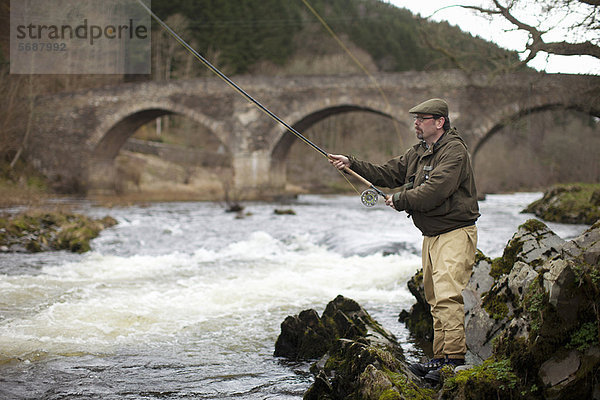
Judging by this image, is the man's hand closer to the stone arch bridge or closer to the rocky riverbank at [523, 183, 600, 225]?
the rocky riverbank at [523, 183, 600, 225]

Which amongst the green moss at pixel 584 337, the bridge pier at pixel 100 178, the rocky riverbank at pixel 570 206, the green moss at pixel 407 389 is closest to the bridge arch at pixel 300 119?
the bridge pier at pixel 100 178

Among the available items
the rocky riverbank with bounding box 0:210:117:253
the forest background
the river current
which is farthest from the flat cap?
Answer: the forest background

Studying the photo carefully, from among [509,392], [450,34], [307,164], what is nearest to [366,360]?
[509,392]

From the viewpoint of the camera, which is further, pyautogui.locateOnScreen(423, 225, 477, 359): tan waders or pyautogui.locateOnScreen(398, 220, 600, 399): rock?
pyautogui.locateOnScreen(423, 225, 477, 359): tan waders

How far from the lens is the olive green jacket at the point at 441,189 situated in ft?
10.5

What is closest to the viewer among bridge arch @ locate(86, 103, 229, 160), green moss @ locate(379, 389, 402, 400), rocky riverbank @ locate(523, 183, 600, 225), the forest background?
green moss @ locate(379, 389, 402, 400)

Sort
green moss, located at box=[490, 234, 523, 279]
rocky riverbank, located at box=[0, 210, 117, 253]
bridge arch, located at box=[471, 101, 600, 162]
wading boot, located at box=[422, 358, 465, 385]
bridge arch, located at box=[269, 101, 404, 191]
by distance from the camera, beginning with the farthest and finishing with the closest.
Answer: bridge arch, located at box=[269, 101, 404, 191]
bridge arch, located at box=[471, 101, 600, 162]
rocky riverbank, located at box=[0, 210, 117, 253]
green moss, located at box=[490, 234, 523, 279]
wading boot, located at box=[422, 358, 465, 385]

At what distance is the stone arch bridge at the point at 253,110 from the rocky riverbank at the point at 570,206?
430 centimetres

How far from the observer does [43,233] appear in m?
10.2

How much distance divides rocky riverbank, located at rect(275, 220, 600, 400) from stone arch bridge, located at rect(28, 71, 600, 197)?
16108mm

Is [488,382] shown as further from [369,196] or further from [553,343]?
[369,196]

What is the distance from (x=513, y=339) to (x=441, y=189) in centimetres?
88

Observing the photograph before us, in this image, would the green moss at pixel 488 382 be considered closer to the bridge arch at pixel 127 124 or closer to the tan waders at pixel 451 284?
the tan waders at pixel 451 284

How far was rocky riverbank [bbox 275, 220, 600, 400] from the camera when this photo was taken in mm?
2408
